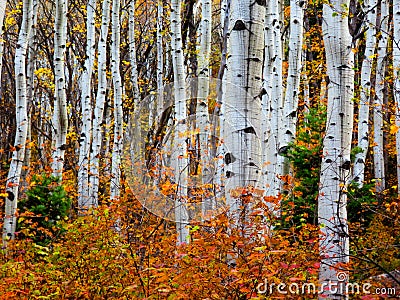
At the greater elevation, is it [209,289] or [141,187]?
[141,187]

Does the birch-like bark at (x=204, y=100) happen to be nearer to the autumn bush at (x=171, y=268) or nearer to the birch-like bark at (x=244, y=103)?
the autumn bush at (x=171, y=268)

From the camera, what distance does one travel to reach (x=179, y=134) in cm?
854

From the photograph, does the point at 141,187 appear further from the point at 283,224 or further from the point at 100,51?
the point at 100,51

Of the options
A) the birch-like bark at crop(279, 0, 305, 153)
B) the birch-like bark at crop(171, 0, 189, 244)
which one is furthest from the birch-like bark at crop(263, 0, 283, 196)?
the birch-like bark at crop(171, 0, 189, 244)

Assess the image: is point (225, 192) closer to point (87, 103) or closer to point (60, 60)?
point (60, 60)

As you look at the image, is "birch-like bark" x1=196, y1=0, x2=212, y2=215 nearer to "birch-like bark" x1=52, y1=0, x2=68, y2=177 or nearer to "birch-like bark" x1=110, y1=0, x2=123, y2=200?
"birch-like bark" x1=110, y1=0, x2=123, y2=200

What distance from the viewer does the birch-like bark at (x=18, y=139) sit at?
26.8 ft

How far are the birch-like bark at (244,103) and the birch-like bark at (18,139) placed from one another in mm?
5307

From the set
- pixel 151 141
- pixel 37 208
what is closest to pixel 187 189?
pixel 151 141

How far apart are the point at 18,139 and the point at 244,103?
5.65m

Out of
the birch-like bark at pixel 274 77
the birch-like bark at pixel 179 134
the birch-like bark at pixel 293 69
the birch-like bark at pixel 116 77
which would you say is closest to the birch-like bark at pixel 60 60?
the birch-like bark at pixel 116 77

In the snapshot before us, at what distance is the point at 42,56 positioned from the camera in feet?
64.6

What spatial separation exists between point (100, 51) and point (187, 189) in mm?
4950

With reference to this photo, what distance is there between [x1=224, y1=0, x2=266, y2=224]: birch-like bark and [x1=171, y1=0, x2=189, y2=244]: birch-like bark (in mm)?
3226
